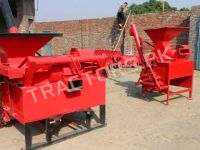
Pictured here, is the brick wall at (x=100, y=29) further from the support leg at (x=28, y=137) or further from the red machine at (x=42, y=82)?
the support leg at (x=28, y=137)

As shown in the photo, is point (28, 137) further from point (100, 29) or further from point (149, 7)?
point (149, 7)

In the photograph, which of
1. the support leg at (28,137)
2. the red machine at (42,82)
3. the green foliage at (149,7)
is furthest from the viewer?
the green foliage at (149,7)

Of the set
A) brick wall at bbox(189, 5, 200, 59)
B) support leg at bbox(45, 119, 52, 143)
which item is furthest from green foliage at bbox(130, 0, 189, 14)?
support leg at bbox(45, 119, 52, 143)

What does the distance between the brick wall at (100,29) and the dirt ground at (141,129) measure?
259 inches

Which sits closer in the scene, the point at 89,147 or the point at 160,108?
the point at 89,147

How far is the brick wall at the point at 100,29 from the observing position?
1251 cm

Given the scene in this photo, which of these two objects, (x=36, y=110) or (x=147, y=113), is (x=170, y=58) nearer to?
(x=147, y=113)

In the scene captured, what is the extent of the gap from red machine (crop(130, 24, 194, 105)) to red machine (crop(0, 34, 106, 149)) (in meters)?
1.85

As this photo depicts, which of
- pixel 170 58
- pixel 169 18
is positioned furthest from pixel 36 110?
pixel 169 18

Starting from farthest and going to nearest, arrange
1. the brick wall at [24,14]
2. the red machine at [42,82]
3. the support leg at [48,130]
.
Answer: the brick wall at [24,14], the support leg at [48,130], the red machine at [42,82]

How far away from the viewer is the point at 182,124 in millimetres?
4832

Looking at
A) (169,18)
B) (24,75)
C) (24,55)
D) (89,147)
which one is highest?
(169,18)

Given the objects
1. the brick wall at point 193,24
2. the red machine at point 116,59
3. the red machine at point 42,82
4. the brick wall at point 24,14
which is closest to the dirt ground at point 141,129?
the red machine at point 42,82

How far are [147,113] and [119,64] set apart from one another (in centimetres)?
170
